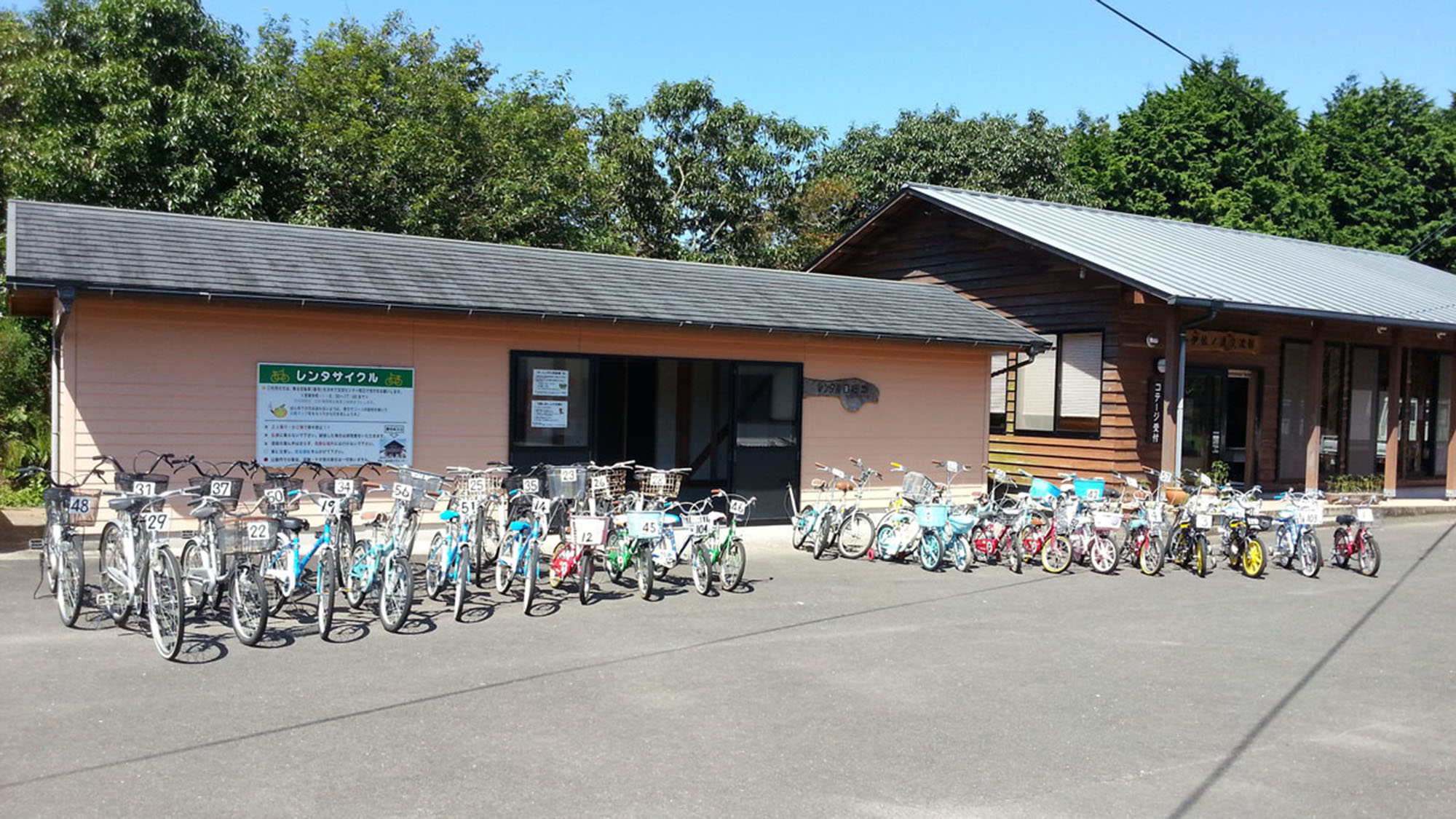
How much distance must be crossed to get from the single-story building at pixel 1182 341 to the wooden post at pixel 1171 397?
0.02 m

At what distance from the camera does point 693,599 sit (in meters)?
9.46

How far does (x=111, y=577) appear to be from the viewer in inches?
301

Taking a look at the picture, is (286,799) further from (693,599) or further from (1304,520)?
(1304,520)

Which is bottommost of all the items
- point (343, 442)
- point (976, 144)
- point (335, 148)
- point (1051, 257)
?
point (343, 442)

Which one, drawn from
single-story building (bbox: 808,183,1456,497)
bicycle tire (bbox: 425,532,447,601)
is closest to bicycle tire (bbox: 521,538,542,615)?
bicycle tire (bbox: 425,532,447,601)

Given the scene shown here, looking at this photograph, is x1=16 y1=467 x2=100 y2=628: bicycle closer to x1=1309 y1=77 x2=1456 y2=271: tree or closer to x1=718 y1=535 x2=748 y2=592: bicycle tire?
x1=718 y1=535 x2=748 y2=592: bicycle tire

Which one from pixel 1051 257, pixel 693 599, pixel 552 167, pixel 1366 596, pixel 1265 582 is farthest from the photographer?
pixel 552 167

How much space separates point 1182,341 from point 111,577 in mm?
13181

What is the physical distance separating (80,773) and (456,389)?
25.4 feet

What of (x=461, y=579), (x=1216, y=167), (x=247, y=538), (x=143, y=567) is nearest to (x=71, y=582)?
(x=143, y=567)

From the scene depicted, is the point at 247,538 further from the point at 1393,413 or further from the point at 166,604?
the point at 1393,413

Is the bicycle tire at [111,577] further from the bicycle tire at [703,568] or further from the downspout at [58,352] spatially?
the bicycle tire at [703,568]

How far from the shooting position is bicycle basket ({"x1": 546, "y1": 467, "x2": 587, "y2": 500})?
9.52 metres

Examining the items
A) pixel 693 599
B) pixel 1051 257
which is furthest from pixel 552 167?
pixel 693 599
